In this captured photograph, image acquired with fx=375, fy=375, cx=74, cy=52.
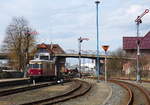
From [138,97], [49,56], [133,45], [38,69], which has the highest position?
[133,45]

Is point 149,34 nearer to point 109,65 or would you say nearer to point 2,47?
point 109,65

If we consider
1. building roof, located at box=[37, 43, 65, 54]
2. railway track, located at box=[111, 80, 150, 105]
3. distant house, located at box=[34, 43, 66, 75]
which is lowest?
railway track, located at box=[111, 80, 150, 105]

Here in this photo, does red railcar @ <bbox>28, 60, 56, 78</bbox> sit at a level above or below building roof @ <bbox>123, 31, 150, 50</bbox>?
below

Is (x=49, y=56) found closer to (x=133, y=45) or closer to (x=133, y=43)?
(x=133, y=45)

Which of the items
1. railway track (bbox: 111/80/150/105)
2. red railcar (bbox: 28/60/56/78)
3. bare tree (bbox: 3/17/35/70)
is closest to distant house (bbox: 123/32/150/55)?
bare tree (bbox: 3/17/35/70)

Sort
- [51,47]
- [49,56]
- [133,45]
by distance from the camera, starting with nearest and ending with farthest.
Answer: [49,56] → [133,45] → [51,47]

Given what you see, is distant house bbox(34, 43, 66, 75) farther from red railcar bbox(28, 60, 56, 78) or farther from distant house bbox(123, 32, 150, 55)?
distant house bbox(123, 32, 150, 55)

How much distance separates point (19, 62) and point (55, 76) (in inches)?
1077

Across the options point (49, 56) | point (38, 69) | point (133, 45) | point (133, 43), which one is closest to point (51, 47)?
point (133, 43)

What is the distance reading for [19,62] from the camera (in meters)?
81.8

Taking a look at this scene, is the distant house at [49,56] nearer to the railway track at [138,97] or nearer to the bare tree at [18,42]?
the bare tree at [18,42]

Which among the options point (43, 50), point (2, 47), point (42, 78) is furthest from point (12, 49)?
point (43, 50)

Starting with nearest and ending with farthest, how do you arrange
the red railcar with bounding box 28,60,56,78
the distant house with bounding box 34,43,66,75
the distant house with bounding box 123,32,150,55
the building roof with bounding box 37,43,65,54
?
the red railcar with bounding box 28,60,56,78
the distant house with bounding box 34,43,66,75
the distant house with bounding box 123,32,150,55
the building roof with bounding box 37,43,65,54

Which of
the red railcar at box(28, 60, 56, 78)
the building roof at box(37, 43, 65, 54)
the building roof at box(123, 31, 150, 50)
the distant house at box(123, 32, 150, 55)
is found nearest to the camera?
the red railcar at box(28, 60, 56, 78)
